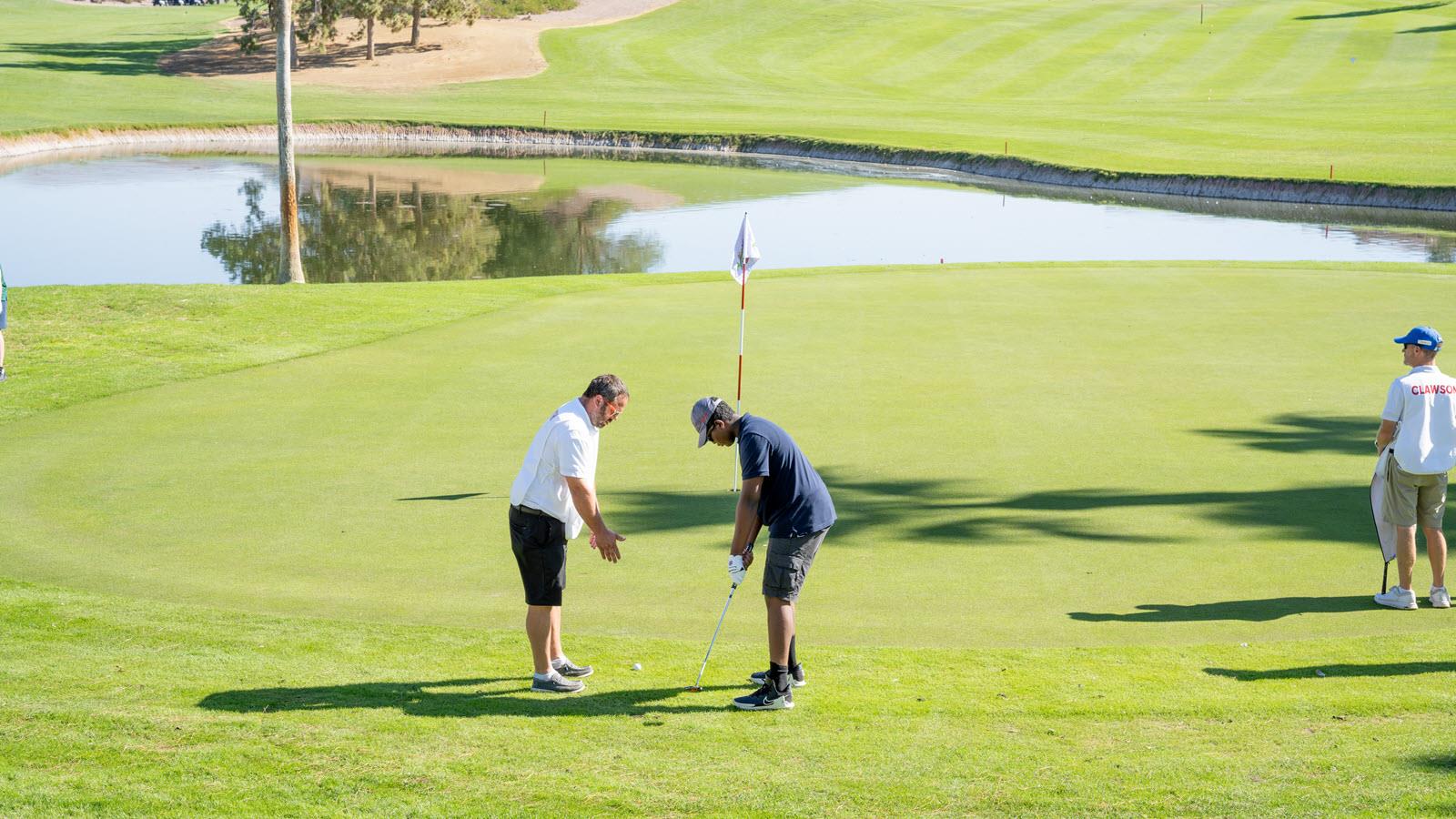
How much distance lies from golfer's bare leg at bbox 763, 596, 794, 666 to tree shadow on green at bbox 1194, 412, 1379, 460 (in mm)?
6429

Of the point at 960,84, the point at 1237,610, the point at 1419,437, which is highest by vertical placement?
the point at 960,84

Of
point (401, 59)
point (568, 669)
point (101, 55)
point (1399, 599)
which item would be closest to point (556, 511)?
point (568, 669)

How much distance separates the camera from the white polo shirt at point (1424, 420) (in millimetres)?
8648

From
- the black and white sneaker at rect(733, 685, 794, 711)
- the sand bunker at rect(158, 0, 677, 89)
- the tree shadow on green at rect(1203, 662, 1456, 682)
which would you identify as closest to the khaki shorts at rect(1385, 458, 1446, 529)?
the tree shadow on green at rect(1203, 662, 1456, 682)

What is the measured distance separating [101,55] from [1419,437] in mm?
80935

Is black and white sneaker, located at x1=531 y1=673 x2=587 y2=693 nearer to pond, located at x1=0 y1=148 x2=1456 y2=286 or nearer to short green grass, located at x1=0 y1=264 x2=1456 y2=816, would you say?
short green grass, located at x1=0 y1=264 x2=1456 y2=816

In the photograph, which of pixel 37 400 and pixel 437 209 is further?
pixel 437 209

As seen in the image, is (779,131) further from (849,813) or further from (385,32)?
(849,813)

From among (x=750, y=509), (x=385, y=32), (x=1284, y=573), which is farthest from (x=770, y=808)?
(x=385, y=32)

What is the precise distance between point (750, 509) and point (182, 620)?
11.5 feet

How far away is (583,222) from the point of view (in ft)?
118

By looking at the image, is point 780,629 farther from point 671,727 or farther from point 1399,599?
point 1399,599

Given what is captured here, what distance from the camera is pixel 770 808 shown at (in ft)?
18.8

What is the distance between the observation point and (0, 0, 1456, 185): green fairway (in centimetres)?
4997
